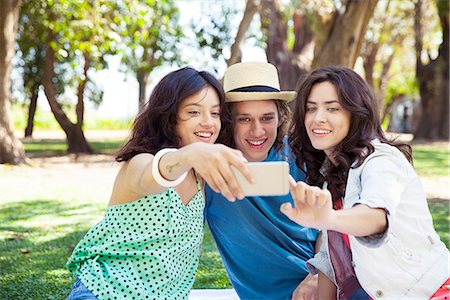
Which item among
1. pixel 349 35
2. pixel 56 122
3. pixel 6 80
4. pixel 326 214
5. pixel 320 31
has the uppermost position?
pixel 320 31

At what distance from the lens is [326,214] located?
188 cm

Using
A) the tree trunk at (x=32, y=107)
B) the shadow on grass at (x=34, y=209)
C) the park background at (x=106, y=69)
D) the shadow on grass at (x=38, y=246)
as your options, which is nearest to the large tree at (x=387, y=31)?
the park background at (x=106, y=69)

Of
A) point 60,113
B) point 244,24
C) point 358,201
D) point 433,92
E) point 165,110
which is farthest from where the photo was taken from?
point 433,92

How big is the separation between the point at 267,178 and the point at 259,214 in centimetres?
147

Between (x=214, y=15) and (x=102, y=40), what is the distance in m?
3.94

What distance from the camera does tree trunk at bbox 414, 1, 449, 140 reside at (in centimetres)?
2002

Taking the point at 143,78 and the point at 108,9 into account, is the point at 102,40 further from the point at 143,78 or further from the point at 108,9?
the point at 143,78

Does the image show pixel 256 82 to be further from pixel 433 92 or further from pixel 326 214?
pixel 433 92

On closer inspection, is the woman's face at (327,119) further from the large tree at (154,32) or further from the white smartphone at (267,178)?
the large tree at (154,32)

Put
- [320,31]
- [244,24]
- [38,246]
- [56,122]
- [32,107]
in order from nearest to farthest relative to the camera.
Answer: [38,246]
[320,31]
[244,24]
[32,107]
[56,122]

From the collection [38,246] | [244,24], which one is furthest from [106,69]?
[38,246]

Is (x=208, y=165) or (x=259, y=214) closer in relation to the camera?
(x=208, y=165)

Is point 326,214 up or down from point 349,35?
down

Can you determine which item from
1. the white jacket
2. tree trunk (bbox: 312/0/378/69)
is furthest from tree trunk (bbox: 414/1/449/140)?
the white jacket
